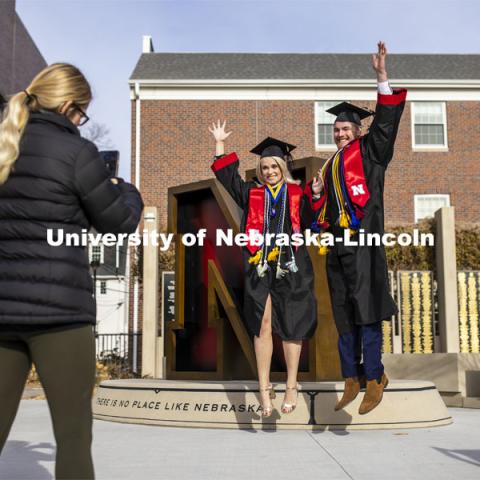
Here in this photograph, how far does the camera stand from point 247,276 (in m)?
5.45

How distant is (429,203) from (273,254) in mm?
17921

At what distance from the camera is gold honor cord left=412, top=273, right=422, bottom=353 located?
13.8 meters

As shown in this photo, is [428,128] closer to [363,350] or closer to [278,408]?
[278,408]

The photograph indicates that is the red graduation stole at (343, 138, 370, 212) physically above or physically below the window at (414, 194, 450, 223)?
below

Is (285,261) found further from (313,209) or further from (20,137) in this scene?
(20,137)

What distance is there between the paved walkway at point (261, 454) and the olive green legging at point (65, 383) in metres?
1.65

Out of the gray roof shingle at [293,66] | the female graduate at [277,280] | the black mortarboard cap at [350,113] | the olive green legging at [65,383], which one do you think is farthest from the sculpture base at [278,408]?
the gray roof shingle at [293,66]

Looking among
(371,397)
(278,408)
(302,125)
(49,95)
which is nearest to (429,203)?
(302,125)

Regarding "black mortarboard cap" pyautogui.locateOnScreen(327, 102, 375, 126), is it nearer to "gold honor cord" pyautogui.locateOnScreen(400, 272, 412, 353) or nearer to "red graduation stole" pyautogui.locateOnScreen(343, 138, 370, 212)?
"red graduation stole" pyautogui.locateOnScreen(343, 138, 370, 212)

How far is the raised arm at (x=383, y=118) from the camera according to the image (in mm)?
4672

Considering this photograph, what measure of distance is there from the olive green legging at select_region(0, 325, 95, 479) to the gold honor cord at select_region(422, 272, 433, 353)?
12404 mm

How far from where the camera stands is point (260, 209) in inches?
219

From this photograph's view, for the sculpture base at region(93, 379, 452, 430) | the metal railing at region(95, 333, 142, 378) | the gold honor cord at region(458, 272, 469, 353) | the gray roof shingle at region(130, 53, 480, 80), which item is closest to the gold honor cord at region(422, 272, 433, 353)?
the gold honor cord at region(458, 272, 469, 353)

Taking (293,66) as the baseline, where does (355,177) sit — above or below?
below
